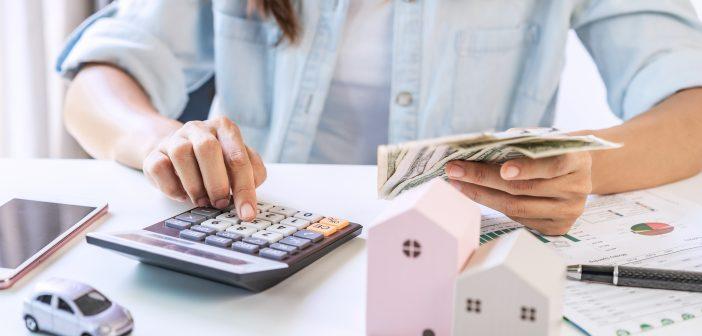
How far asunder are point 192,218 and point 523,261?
0.29 meters

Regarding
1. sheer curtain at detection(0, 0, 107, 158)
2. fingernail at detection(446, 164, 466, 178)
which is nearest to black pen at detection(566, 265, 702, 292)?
fingernail at detection(446, 164, 466, 178)

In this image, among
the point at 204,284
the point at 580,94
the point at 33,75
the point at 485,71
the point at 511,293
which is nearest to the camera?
the point at 511,293

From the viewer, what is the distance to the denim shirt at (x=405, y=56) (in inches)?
37.3

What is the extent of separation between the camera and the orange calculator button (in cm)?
54

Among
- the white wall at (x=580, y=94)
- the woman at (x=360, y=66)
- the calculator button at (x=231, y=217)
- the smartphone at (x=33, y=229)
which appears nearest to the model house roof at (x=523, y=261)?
the calculator button at (x=231, y=217)

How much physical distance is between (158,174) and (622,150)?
1.54 feet

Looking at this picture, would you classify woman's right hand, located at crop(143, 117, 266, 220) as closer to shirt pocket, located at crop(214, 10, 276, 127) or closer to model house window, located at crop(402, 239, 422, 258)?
model house window, located at crop(402, 239, 422, 258)

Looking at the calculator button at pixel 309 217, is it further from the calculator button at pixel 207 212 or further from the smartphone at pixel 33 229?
the smartphone at pixel 33 229

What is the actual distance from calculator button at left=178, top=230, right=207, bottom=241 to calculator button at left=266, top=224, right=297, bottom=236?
0.16ft

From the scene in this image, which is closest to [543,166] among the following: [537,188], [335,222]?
[537,188]

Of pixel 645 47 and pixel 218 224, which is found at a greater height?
pixel 645 47

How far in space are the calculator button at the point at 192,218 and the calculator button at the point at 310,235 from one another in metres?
0.08

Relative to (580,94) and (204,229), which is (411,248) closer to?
(204,229)

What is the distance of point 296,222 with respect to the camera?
0.55 m
